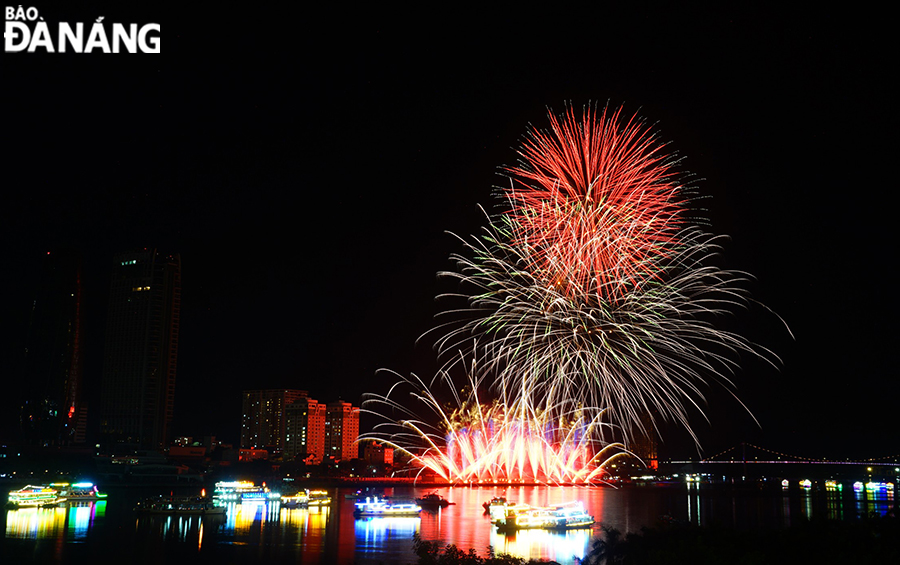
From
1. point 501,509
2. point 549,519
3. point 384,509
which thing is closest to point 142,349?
point 384,509

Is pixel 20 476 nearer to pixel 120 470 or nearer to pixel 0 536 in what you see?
pixel 120 470

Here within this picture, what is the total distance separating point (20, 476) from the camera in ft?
442

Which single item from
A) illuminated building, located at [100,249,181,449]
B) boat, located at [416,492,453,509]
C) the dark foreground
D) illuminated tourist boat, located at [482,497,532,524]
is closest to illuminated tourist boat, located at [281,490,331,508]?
boat, located at [416,492,453,509]

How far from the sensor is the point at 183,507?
77.4m

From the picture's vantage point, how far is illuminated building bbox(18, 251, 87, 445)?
15012 cm

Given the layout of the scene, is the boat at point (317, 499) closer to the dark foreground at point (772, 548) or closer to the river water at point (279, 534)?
the river water at point (279, 534)

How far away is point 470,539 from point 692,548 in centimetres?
3564

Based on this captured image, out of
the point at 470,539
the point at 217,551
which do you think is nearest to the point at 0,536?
the point at 217,551

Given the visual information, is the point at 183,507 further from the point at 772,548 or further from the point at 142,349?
the point at 142,349

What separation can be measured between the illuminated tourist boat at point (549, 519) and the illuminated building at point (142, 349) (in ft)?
430

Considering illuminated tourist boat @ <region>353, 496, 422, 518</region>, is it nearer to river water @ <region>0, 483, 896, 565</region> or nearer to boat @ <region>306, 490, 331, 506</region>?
river water @ <region>0, 483, 896, 565</region>

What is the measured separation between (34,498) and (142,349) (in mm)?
107618

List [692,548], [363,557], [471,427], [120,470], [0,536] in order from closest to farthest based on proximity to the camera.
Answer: [692,548] → [363,557] → [0,536] → [471,427] → [120,470]

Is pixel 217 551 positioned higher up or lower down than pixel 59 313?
lower down
